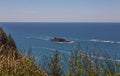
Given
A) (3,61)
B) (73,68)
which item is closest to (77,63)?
(73,68)

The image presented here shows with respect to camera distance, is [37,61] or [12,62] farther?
[37,61]

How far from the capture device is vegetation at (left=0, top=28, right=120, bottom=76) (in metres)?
4.67

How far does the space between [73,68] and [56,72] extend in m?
0.40

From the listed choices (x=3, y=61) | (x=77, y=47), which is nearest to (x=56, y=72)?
(x=77, y=47)

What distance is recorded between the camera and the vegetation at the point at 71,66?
4668mm

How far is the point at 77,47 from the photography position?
4996 mm

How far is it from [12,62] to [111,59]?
155cm

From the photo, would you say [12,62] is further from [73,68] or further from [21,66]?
[73,68]

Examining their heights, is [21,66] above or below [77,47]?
below

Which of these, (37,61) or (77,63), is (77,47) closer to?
(77,63)

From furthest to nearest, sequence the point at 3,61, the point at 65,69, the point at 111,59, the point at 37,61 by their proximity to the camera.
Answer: the point at 37,61, the point at 3,61, the point at 65,69, the point at 111,59

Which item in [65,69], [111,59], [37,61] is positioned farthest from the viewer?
[37,61]

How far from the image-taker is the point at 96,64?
186 inches

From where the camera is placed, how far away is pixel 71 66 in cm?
488
